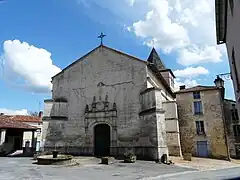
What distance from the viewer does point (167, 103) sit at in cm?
2248

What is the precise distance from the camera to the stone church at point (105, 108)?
648 inches

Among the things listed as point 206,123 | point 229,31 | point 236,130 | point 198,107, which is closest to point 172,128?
point 206,123

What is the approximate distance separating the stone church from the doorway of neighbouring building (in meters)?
4.12

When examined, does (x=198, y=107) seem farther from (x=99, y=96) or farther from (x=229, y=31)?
(x=229, y=31)

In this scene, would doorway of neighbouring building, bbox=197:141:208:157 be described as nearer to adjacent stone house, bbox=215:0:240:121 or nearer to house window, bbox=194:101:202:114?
house window, bbox=194:101:202:114

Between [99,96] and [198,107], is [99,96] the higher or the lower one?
the higher one

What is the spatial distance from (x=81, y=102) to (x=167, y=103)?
9.25 meters

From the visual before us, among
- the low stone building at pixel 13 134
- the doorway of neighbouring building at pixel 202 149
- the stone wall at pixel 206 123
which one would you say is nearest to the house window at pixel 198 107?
the stone wall at pixel 206 123

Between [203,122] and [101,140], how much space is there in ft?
41.6

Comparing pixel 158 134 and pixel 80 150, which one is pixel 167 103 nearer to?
pixel 158 134

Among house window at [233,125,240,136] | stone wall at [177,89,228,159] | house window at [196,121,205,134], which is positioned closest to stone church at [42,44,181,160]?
stone wall at [177,89,228,159]

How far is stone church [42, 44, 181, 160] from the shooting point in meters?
16.5

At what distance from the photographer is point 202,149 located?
920 inches

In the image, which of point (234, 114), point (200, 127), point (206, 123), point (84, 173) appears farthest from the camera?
point (234, 114)
